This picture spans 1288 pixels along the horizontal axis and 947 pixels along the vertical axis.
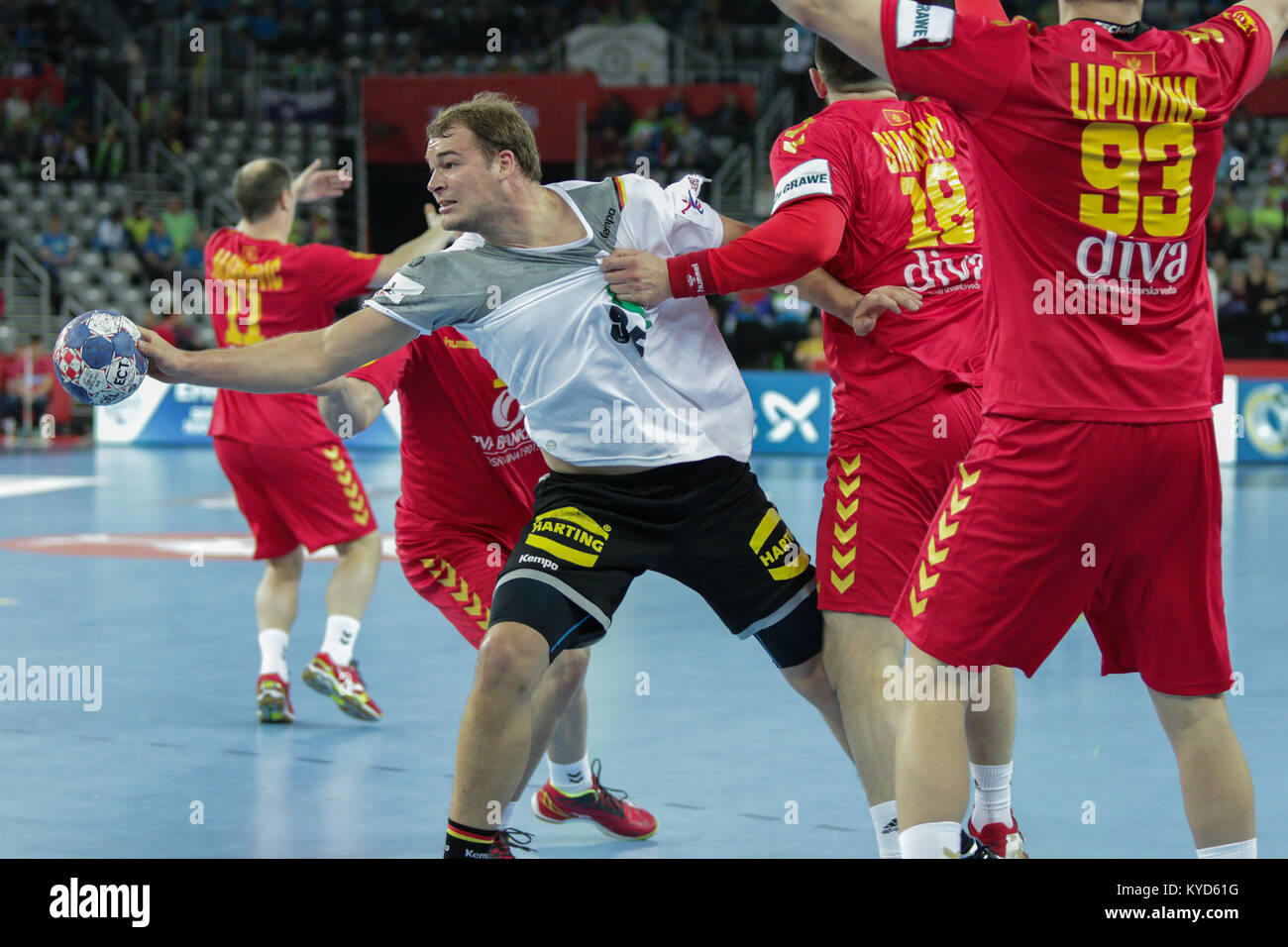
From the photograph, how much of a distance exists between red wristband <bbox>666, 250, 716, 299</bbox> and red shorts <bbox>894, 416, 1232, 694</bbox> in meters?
0.85

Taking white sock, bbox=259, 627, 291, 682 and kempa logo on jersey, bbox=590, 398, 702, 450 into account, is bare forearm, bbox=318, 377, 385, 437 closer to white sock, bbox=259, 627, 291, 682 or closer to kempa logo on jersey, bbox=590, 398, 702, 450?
kempa logo on jersey, bbox=590, 398, 702, 450

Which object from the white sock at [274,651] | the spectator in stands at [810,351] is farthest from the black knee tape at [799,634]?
the spectator in stands at [810,351]

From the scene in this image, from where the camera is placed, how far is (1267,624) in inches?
311

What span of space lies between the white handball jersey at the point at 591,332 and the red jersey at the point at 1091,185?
1.00 m

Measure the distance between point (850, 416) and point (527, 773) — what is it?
130 centimetres

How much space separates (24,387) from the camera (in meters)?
18.6

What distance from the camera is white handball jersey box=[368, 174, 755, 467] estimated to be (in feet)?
12.8

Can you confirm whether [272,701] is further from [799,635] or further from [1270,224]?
[1270,224]

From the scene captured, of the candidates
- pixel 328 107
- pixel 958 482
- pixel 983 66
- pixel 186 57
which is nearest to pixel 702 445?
pixel 958 482

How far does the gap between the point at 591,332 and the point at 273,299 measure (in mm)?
3081

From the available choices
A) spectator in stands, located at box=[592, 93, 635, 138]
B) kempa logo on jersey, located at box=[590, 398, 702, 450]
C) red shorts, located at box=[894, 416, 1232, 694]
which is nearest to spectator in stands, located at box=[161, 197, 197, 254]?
spectator in stands, located at box=[592, 93, 635, 138]

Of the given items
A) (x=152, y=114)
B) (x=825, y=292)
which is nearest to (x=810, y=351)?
(x=152, y=114)

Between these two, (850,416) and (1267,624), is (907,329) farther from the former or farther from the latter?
(1267,624)

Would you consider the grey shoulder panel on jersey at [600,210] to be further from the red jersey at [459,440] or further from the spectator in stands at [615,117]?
the spectator in stands at [615,117]
